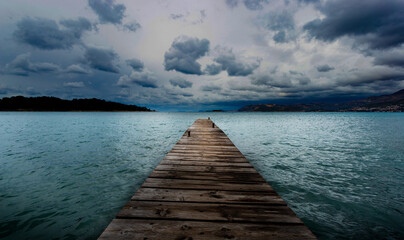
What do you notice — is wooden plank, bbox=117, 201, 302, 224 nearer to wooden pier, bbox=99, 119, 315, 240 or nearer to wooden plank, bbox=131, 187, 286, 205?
wooden pier, bbox=99, 119, 315, 240

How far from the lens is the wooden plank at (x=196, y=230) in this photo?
7.77 ft

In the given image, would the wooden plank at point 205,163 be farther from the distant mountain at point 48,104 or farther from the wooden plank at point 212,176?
A: the distant mountain at point 48,104

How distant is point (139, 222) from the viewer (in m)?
2.66

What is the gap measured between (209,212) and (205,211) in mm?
74

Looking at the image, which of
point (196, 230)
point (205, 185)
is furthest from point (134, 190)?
point (196, 230)

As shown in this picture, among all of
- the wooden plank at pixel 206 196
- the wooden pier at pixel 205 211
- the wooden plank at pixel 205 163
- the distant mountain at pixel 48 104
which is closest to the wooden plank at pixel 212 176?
the wooden pier at pixel 205 211

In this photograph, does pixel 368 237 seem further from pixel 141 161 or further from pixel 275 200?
pixel 141 161

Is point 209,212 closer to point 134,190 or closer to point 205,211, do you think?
point 205,211

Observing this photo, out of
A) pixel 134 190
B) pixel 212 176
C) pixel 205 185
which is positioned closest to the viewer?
pixel 205 185

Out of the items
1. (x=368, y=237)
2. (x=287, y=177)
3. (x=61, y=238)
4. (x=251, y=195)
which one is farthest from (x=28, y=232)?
(x=287, y=177)

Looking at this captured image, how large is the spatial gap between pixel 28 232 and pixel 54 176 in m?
4.39

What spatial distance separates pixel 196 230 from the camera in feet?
8.18

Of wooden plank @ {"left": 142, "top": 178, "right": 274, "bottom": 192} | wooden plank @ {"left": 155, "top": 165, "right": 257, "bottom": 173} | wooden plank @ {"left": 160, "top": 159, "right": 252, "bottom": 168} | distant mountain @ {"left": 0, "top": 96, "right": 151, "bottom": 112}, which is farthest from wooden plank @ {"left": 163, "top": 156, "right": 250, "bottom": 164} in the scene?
distant mountain @ {"left": 0, "top": 96, "right": 151, "bottom": 112}

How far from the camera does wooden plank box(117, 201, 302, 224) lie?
110 inches
